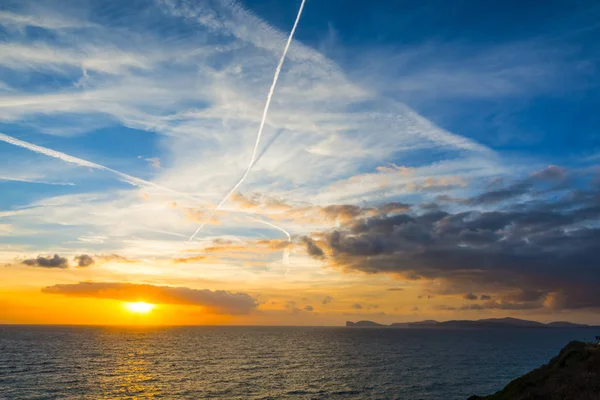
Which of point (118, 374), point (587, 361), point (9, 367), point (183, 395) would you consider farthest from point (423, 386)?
point (9, 367)

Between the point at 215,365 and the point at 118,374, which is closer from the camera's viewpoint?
the point at 118,374

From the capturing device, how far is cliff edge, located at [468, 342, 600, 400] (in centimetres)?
3691

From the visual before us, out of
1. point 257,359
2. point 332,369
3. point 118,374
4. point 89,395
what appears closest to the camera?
point 89,395

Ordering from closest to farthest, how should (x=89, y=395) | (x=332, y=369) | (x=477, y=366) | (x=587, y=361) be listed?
(x=587, y=361), (x=89, y=395), (x=332, y=369), (x=477, y=366)

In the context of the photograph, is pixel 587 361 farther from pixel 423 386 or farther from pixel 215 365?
pixel 215 365

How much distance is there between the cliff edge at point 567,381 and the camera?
36906 mm

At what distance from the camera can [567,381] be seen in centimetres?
4100

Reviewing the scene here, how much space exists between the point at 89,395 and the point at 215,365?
46.8m

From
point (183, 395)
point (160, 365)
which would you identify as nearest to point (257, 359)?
point (160, 365)

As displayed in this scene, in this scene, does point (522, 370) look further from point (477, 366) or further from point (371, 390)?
point (371, 390)

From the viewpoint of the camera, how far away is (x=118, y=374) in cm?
9894

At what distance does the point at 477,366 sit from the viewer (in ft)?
395

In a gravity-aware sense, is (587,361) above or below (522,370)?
above

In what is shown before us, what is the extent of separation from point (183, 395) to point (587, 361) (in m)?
62.7
